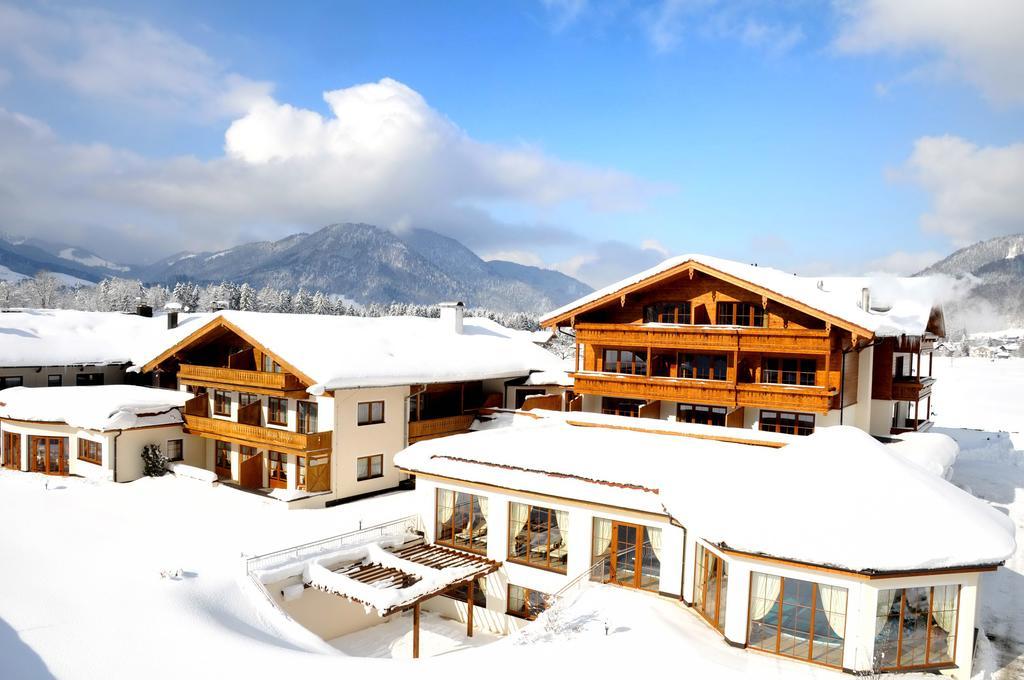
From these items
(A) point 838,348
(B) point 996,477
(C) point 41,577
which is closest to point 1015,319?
(B) point 996,477

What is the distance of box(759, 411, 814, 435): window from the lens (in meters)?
27.2

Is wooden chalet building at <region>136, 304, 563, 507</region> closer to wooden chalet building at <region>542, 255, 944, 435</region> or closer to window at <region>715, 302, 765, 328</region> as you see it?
wooden chalet building at <region>542, 255, 944, 435</region>

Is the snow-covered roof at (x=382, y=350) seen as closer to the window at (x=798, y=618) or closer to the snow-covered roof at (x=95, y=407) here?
the snow-covered roof at (x=95, y=407)

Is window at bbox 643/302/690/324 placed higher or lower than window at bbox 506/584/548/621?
higher

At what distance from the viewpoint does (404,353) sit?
3281 cm

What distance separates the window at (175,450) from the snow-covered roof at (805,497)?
18.5 m

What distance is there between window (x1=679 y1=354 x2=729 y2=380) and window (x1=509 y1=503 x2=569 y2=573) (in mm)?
12203

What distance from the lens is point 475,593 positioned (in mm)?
21562

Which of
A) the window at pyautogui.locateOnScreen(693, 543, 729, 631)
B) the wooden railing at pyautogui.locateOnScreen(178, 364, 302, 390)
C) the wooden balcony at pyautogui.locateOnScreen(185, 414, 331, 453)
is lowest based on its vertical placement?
the window at pyautogui.locateOnScreen(693, 543, 729, 631)

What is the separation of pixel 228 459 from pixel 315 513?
9240mm

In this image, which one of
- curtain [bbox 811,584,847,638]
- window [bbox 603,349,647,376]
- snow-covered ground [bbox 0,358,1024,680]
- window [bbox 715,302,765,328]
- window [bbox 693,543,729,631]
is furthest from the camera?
window [bbox 603,349,647,376]

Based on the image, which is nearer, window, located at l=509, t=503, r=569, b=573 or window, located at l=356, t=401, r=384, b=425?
window, located at l=509, t=503, r=569, b=573

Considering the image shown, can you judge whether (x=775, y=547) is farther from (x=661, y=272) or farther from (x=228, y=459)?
(x=228, y=459)

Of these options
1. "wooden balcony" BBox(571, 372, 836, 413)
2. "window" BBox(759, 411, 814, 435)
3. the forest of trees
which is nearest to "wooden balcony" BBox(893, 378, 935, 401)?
"window" BBox(759, 411, 814, 435)
